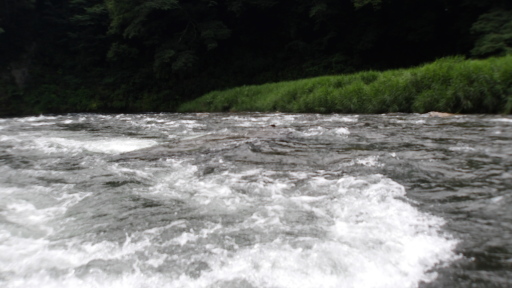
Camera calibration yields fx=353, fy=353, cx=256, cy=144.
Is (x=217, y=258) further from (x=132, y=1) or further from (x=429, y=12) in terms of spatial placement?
(x=132, y=1)

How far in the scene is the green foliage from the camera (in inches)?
455

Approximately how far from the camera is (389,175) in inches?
149

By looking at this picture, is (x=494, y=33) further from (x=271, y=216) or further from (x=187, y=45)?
(x=187, y=45)

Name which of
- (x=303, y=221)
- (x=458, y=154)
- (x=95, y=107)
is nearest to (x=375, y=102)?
(x=458, y=154)

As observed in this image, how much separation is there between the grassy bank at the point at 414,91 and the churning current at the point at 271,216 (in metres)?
2.46

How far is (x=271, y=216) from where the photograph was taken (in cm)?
304

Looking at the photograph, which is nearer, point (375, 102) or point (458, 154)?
point (458, 154)

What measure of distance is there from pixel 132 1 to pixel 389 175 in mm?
20540

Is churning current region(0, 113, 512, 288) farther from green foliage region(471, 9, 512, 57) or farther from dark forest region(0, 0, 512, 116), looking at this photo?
dark forest region(0, 0, 512, 116)

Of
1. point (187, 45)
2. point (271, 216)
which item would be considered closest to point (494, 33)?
point (271, 216)

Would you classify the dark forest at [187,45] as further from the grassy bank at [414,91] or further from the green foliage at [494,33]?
the grassy bank at [414,91]

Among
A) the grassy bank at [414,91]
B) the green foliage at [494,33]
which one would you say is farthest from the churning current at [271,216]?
the green foliage at [494,33]

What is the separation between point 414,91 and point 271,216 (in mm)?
7685

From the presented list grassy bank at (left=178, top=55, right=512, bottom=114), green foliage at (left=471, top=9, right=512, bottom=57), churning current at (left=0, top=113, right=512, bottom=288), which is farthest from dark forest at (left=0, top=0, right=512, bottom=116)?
churning current at (left=0, top=113, right=512, bottom=288)
